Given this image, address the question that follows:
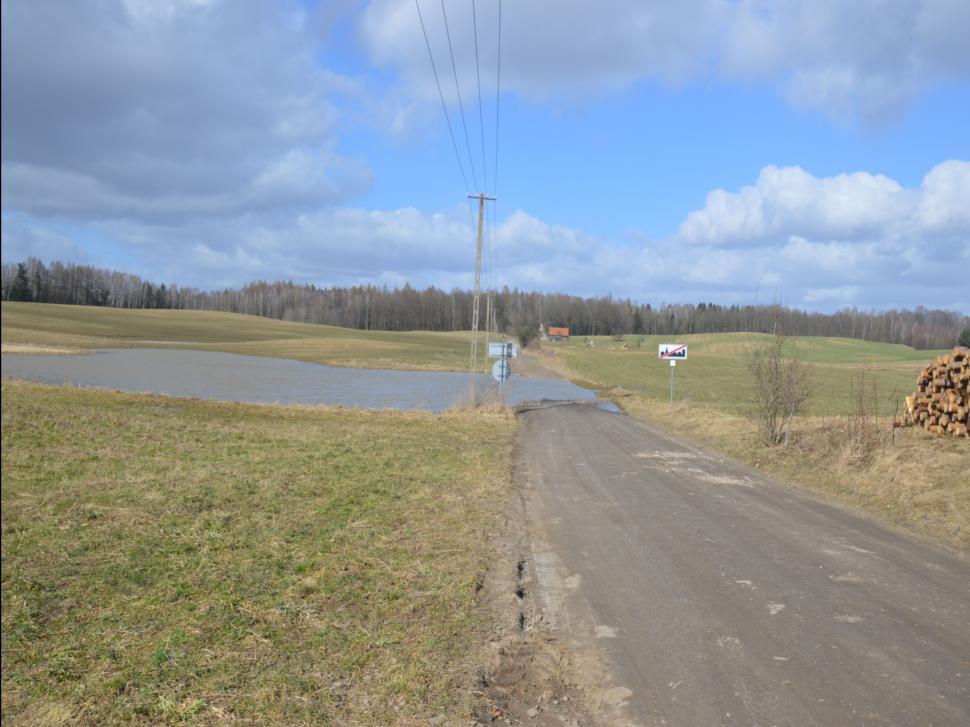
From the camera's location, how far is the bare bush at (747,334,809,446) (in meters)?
16.7

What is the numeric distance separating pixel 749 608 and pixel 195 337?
10555 centimetres

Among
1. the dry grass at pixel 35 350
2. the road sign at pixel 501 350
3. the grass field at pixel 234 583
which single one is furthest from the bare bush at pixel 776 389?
the dry grass at pixel 35 350

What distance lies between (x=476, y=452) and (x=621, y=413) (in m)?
14.6

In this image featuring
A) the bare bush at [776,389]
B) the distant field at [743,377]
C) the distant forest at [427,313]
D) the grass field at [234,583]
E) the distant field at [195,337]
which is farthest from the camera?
the distant forest at [427,313]

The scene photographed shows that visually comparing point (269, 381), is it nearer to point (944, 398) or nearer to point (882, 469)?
point (944, 398)

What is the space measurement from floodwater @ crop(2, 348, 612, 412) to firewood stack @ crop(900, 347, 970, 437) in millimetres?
15833

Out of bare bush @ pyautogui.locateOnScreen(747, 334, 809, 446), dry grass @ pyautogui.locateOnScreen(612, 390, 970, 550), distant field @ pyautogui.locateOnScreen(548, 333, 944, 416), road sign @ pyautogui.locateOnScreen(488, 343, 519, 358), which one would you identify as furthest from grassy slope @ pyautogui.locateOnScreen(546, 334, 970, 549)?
road sign @ pyautogui.locateOnScreen(488, 343, 519, 358)

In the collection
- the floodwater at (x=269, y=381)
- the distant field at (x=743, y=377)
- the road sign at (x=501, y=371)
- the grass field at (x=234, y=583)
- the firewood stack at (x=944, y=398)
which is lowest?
the floodwater at (x=269, y=381)

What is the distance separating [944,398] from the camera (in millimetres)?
14500

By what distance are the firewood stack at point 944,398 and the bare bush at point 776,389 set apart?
2280 mm

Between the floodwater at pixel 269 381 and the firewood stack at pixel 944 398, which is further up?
the firewood stack at pixel 944 398

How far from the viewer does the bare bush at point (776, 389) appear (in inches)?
658

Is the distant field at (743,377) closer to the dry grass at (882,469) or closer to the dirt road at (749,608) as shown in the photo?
the dry grass at (882,469)

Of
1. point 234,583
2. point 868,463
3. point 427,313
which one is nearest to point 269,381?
point 868,463
